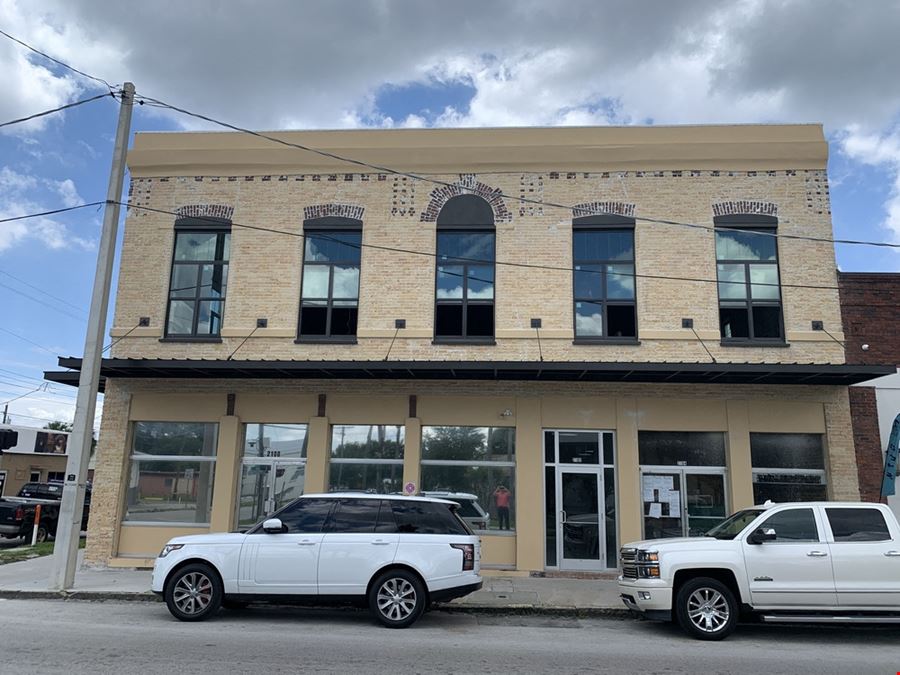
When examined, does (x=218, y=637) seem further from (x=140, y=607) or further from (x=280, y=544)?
(x=140, y=607)

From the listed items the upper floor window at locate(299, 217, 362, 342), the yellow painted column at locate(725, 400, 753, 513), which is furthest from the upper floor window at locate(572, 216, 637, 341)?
the upper floor window at locate(299, 217, 362, 342)

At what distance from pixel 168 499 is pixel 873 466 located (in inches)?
559

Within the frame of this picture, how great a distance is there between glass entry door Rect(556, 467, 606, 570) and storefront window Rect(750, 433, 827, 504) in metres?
3.11

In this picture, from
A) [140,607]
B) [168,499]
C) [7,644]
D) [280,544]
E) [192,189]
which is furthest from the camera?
[192,189]

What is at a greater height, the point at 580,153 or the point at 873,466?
the point at 580,153

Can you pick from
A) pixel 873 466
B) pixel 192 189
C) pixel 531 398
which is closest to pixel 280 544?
pixel 531 398

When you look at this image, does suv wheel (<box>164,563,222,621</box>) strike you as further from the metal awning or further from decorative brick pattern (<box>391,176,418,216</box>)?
decorative brick pattern (<box>391,176,418,216</box>)

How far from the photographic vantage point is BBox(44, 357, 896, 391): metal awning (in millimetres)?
12578

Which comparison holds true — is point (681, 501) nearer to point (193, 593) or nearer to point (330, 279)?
point (330, 279)

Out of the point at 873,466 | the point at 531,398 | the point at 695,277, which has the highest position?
the point at 695,277

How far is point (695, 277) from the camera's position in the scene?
14484mm

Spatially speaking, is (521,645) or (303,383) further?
(303,383)

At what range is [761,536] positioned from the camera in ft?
30.0

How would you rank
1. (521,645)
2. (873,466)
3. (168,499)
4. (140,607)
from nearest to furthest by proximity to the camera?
(521,645) → (140,607) → (873,466) → (168,499)
